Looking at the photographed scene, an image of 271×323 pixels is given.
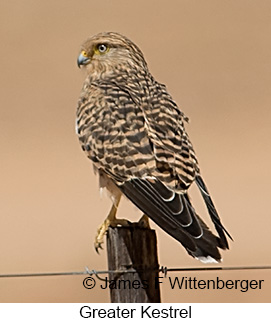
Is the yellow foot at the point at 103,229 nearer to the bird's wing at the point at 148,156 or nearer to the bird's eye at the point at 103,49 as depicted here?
the bird's wing at the point at 148,156

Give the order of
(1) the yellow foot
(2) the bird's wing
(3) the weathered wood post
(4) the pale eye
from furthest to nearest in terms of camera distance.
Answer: (4) the pale eye
(1) the yellow foot
(2) the bird's wing
(3) the weathered wood post

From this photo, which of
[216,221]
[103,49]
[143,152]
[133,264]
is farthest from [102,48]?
[133,264]

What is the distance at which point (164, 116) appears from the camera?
10.8 ft

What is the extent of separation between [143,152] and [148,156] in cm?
4

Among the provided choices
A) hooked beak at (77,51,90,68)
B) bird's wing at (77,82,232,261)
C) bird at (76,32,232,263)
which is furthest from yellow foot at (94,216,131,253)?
hooked beak at (77,51,90,68)

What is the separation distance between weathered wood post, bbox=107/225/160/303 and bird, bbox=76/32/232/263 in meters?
0.09

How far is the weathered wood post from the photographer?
107 inches

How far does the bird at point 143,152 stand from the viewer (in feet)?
9.30

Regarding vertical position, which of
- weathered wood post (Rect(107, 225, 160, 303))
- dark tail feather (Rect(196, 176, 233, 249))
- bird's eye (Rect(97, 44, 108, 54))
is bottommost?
weathered wood post (Rect(107, 225, 160, 303))

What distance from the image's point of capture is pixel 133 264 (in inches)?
108

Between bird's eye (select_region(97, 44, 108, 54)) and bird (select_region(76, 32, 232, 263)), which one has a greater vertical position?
bird's eye (select_region(97, 44, 108, 54))

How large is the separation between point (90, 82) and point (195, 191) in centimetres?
272

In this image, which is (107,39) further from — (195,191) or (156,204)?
(195,191)

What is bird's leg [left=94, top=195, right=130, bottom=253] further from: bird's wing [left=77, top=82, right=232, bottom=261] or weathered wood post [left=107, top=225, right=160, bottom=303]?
weathered wood post [left=107, top=225, right=160, bottom=303]
